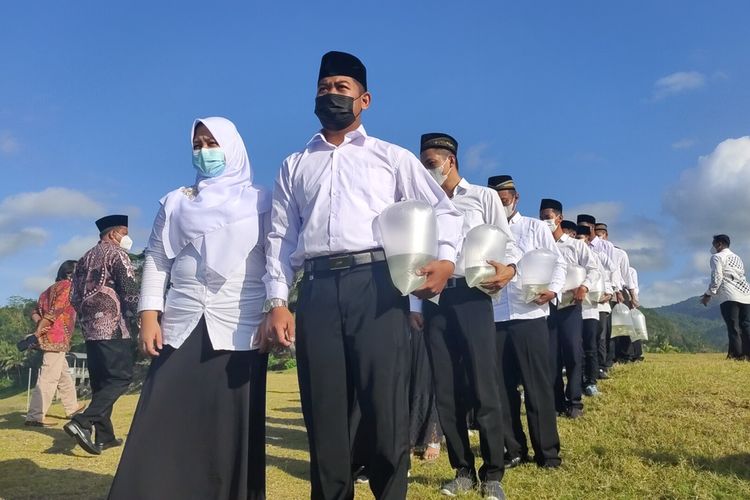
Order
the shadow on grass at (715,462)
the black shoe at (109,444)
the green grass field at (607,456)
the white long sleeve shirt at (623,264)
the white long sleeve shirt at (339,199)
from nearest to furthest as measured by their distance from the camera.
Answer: the white long sleeve shirt at (339,199) → the green grass field at (607,456) → the shadow on grass at (715,462) → the black shoe at (109,444) → the white long sleeve shirt at (623,264)

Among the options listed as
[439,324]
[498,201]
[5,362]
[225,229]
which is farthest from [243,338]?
[5,362]

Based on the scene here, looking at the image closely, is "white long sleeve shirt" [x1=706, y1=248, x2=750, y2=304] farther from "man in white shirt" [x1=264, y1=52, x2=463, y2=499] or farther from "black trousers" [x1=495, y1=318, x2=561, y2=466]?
"man in white shirt" [x1=264, y1=52, x2=463, y2=499]

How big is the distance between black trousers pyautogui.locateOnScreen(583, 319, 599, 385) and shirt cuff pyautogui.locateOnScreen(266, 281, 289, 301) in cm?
651

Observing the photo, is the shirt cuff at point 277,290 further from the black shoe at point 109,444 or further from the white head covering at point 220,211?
the black shoe at point 109,444

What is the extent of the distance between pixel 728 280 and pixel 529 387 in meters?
7.98

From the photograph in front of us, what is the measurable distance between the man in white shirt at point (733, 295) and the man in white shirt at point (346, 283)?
986 cm

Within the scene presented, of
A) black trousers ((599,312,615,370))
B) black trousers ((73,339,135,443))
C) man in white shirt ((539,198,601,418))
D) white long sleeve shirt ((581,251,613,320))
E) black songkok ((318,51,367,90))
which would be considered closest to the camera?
black songkok ((318,51,367,90))

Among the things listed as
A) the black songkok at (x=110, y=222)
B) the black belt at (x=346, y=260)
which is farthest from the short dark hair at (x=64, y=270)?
the black belt at (x=346, y=260)

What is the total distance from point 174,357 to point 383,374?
42.0 inches

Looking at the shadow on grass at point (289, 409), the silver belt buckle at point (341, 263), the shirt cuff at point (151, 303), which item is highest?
the silver belt buckle at point (341, 263)

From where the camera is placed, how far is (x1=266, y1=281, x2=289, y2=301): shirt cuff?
299cm

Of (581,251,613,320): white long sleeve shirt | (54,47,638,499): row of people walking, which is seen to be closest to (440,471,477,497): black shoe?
(54,47,638,499): row of people walking

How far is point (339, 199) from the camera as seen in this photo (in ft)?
9.82

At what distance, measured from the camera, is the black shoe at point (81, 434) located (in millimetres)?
5832
